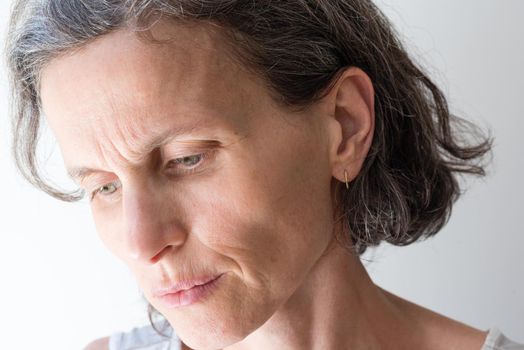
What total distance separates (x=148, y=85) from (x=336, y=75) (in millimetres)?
368

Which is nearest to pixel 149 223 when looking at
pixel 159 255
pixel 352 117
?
pixel 159 255

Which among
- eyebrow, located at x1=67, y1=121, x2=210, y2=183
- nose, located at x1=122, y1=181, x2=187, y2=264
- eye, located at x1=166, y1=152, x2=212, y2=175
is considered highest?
eyebrow, located at x1=67, y1=121, x2=210, y2=183

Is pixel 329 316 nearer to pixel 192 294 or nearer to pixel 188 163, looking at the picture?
pixel 192 294

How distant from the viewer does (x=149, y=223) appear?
1215mm

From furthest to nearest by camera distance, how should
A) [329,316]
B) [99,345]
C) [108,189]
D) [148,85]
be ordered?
[99,345], [329,316], [108,189], [148,85]

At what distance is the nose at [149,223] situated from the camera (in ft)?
3.98

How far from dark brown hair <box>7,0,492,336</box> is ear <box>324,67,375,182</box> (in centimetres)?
3

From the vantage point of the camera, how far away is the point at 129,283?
6.49ft

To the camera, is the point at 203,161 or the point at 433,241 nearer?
the point at 203,161

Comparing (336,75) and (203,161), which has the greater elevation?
(336,75)

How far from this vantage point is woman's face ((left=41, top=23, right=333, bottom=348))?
3.97 ft

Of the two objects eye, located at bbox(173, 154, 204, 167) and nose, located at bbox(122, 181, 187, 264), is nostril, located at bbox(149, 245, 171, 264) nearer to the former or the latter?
nose, located at bbox(122, 181, 187, 264)

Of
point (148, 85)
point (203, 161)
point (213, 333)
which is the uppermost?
point (148, 85)

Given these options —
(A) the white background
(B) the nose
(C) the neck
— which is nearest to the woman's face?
(B) the nose
